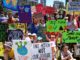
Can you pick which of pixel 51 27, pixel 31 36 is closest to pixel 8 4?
pixel 51 27

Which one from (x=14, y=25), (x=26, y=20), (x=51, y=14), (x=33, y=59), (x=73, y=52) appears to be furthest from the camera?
(x=51, y=14)

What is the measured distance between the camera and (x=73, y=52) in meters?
14.5

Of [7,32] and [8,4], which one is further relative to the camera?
[8,4]

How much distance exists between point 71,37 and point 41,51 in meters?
2.29

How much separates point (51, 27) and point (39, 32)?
658 millimetres

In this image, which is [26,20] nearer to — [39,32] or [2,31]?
[39,32]

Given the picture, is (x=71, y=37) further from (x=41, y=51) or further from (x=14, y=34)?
(x=41, y=51)

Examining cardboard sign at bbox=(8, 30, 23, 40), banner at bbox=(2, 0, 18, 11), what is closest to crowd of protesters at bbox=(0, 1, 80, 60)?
cardboard sign at bbox=(8, 30, 23, 40)

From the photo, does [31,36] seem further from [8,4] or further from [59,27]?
[8,4]

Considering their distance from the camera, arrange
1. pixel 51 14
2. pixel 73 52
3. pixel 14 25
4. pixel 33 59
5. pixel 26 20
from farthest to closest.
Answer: pixel 51 14
pixel 26 20
pixel 14 25
pixel 73 52
pixel 33 59

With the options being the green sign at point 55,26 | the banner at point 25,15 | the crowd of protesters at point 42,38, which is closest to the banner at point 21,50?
the crowd of protesters at point 42,38

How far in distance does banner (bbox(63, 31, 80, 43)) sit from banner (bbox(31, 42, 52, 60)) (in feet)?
6.33

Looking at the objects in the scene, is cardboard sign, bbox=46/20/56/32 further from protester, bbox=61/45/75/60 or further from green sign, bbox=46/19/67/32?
protester, bbox=61/45/75/60

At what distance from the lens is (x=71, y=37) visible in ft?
48.5
